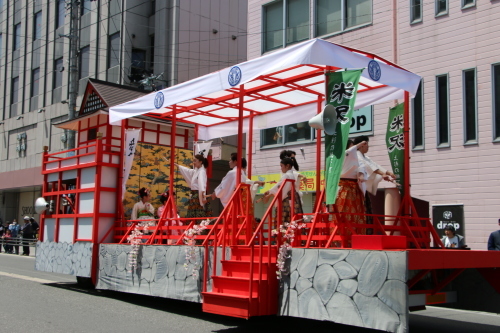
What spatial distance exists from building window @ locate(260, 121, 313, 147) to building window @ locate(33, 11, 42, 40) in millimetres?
20616

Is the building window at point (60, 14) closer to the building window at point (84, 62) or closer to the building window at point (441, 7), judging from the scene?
the building window at point (84, 62)

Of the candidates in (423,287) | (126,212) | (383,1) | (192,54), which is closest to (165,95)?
(126,212)

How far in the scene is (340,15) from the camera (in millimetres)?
18203

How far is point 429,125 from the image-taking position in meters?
15.6

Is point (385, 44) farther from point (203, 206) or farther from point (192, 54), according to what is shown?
point (192, 54)

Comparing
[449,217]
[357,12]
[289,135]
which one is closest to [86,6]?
[289,135]

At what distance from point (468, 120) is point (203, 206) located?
821 cm

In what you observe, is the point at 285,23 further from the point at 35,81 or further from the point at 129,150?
the point at 35,81

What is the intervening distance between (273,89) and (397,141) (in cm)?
237

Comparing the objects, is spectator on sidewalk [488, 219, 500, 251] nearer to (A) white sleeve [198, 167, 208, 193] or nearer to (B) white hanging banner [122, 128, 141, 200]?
(A) white sleeve [198, 167, 208, 193]

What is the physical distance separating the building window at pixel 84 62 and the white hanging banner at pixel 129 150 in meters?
20.5

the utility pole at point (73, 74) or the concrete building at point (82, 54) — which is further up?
the concrete building at point (82, 54)

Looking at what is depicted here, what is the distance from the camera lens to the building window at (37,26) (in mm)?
34719

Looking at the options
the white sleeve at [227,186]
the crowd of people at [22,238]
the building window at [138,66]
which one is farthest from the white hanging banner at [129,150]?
the building window at [138,66]
